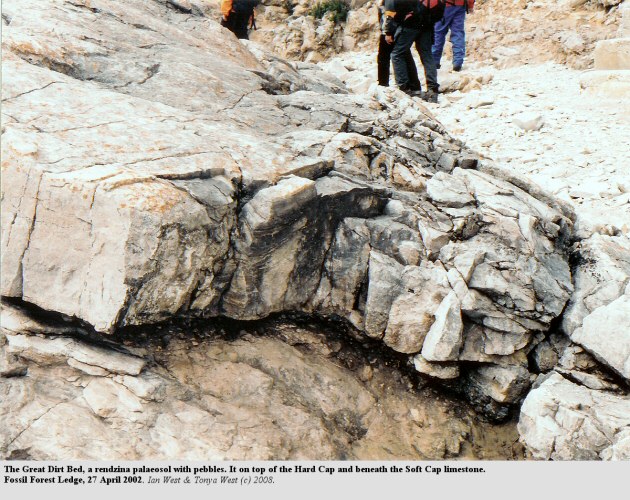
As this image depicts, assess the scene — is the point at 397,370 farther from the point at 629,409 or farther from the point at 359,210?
the point at 629,409

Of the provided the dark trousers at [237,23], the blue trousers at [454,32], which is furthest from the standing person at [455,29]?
the dark trousers at [237,23]

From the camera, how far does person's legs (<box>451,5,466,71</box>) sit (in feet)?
41.6

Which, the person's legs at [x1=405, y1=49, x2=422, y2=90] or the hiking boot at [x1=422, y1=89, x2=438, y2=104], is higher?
the person's legs at [x1=405, y1=49, x2=422, y2=90]

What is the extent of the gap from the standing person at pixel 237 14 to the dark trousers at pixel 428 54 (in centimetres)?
350

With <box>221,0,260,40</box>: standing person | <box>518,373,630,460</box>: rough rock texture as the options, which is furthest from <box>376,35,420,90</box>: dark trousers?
<box>518,373,630,460</box>: rough rock texture

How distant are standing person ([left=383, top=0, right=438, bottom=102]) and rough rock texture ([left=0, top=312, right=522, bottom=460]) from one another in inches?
278

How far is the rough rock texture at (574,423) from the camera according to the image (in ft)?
16.2

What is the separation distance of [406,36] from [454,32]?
2642 millimetres

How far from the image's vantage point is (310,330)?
599 cm

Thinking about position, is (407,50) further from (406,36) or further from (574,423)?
(574,423)

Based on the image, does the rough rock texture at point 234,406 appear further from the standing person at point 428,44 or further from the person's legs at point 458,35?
the person's legs at point 458,35

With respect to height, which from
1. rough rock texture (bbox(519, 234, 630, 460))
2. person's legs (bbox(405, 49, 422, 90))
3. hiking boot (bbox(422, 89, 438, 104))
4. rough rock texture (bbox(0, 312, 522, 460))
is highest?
person's legs (bbox(405, 49, 422, 90))

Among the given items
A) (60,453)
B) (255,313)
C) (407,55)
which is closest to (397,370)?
(255,313)

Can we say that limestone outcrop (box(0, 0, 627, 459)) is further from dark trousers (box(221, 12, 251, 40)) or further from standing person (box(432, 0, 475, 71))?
standing person (box(432, 0, 475, 71))
